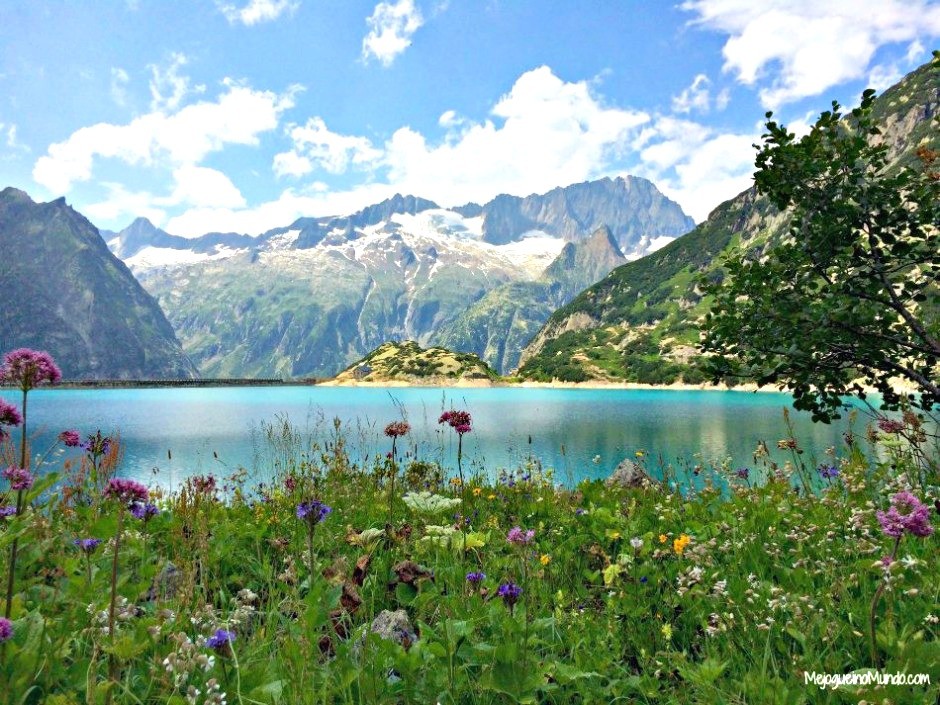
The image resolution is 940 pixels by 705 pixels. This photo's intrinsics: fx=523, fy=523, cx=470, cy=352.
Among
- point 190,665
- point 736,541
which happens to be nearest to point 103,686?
point 190,665

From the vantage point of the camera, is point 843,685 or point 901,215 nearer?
point 843,685

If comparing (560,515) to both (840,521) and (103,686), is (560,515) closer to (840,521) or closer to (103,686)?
(840,521)

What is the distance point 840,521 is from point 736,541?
1.48 m

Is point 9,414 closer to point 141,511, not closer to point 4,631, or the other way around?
point 141,511

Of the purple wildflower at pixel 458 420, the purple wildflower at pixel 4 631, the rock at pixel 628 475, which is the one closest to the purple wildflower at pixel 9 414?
the purple wildflower at pixel 4 631

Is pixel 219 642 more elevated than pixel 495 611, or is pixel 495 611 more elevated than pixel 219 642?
pixel 219 642

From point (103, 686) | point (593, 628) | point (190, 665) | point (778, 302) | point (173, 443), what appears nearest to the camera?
point (190, 665)

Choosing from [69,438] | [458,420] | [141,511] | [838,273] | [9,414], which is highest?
[838,273]

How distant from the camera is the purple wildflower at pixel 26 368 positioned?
438cm

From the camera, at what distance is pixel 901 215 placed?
7.14m

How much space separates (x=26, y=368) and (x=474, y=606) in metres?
4.24

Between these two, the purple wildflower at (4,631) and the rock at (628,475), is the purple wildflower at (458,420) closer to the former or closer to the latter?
the purple wildflower at (4,631)

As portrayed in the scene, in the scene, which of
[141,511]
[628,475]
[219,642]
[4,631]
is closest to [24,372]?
[141,511]

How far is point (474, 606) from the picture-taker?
4.24 m
